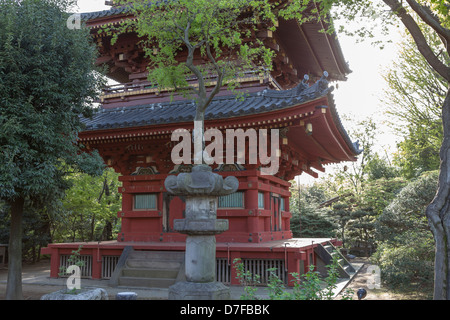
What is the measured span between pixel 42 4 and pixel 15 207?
14.8 ft

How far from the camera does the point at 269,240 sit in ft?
39.8

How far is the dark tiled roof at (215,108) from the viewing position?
928cm

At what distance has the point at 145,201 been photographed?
12414 millimetres

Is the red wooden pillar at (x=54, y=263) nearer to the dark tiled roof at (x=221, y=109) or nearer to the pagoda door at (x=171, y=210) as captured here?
the pagoda door at (x=171, y=210)

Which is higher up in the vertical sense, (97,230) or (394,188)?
(394,188)

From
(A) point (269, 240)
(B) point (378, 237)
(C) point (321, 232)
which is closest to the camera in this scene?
(A) point (269, 240)

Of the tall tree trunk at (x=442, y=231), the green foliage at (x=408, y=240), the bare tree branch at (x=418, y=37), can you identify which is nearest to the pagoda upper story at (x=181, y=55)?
the bare tree branch at (x=418, y=37)

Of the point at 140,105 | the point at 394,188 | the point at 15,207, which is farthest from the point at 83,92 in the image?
the point at 394,188

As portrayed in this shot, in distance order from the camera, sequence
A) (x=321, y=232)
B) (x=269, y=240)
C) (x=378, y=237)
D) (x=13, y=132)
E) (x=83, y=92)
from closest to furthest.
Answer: (x=13, y=132), (x=83, y=92), (x=269, y=240), (x=378, y=237), (x=321, y=232)

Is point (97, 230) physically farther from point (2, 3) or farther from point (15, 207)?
point (2, 3)

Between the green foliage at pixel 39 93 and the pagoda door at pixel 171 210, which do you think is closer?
the green foliage at pixel 39 93

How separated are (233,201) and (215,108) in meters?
2.93

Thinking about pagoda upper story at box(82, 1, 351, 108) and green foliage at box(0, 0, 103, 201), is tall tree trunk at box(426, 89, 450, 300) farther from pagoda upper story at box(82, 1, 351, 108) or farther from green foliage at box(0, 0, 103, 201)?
A: green foliage at box(0, 0, 103, 201)

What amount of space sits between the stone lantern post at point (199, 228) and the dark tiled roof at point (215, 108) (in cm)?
404
